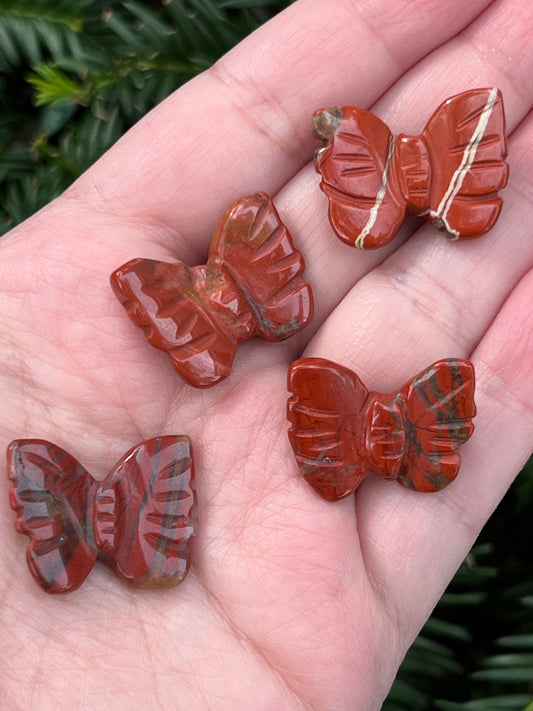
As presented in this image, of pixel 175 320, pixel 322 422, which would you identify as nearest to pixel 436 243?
pixel 322 422

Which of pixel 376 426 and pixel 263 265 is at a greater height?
pixel 263 265

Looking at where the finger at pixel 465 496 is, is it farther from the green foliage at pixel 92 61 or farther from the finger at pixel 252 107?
the green foliage at pixel 92 61

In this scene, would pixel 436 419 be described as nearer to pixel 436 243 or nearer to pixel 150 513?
pixel 436 243

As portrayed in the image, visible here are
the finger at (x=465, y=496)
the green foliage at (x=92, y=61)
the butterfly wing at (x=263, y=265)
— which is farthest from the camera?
the green foliage at (x=92, y=61)

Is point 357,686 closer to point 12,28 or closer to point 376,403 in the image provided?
point 376,403

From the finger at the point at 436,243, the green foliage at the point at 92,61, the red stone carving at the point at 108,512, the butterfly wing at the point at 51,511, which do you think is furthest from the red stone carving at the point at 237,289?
the green foliage at the point at 92,61

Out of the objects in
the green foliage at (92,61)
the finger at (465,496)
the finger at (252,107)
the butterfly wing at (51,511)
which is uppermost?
the green foliage at (92,61)

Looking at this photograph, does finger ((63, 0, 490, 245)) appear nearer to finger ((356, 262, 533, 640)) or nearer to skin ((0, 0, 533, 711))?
skin ((0, 0, 533, 711))
